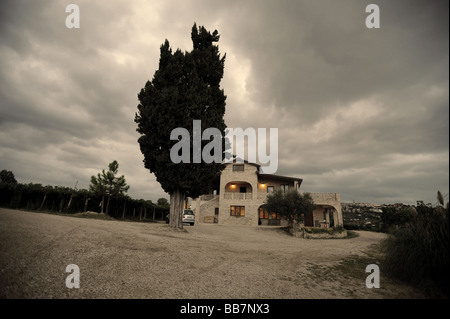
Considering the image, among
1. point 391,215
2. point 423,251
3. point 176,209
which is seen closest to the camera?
point 423,251

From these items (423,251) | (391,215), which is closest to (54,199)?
(423,251)

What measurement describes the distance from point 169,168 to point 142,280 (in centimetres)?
938

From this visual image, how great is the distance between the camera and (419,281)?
452cm

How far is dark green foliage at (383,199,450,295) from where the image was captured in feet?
14.0

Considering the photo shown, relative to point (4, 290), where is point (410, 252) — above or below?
above

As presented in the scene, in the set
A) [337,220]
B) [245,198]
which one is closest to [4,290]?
[245,198]

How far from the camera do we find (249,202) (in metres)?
27.4

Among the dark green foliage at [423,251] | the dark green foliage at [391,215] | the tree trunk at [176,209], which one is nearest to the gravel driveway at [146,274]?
the dark green foliage at [423,251]

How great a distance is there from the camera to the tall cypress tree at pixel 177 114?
13.7 meters

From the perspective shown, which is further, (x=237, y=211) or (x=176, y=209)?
(x=237, y=211)

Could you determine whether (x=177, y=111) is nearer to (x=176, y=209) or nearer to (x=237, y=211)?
(x=176, y=209)

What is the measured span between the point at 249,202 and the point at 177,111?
59.1 ft

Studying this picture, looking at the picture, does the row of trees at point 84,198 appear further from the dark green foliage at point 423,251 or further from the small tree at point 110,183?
the dark green foliage at point 423,251
